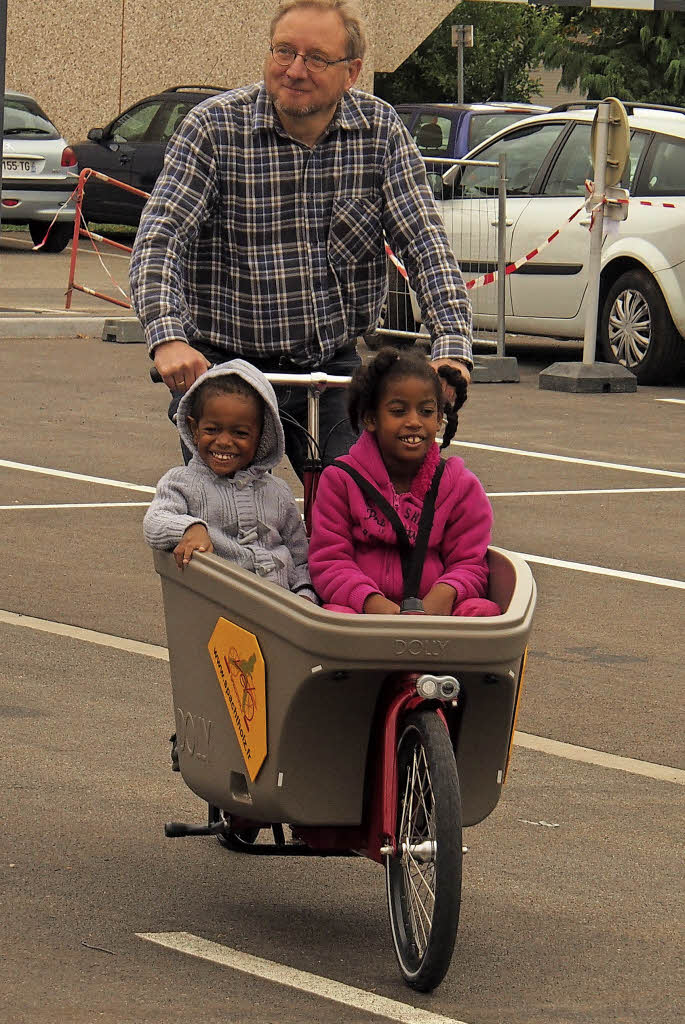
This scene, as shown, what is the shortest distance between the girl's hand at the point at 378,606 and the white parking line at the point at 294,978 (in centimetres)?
75

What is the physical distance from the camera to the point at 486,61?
51656 mm

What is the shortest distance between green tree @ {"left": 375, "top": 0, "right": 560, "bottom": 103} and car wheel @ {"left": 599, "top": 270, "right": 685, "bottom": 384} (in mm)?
36291

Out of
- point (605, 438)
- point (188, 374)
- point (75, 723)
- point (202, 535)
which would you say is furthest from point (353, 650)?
point (605, 438)

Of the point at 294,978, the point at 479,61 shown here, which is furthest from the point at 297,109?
the point at 479,61

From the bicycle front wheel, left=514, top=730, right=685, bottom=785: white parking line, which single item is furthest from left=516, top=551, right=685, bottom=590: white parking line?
the bicycle front wheel

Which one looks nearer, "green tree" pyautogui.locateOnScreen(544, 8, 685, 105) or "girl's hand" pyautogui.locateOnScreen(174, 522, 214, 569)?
"girl's hand" pyautogui.locateOnScreen(174, 522, 214, 569)

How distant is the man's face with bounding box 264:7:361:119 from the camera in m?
4.91

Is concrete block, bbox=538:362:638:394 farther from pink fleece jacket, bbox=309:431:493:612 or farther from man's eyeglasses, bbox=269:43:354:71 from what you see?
pink fleece jacket, bbox=309:431:493:612

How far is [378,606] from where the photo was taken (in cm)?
438

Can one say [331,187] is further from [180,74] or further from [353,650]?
[180,74]

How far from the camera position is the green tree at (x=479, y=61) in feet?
168

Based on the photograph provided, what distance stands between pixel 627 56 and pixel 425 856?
39.8 metres

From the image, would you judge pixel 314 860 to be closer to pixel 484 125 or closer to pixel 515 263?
pixel 515 263

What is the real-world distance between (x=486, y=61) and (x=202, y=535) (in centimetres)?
4871
